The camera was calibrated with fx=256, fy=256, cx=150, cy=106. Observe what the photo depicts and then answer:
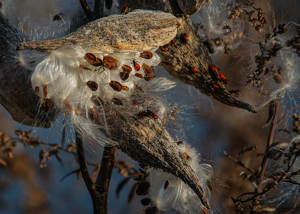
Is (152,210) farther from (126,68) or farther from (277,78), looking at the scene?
(277,78)

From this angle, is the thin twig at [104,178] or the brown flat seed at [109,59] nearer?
the brown flat seed at [109,59]

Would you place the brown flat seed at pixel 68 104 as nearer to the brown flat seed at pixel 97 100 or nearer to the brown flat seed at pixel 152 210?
the brown flat seed at pixel 97 100

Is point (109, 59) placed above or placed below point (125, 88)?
above

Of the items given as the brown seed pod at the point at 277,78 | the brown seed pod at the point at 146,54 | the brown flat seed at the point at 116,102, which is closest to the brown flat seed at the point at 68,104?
the brown flat seed at the point at 116,102

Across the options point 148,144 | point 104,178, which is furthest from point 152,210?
point 148,144

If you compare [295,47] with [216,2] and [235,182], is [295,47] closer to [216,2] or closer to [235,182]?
[216,2]

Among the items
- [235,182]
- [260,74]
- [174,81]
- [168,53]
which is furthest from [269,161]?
[168,53]

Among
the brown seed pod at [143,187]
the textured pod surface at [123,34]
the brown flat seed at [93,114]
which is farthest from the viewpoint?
the brown seed pod at [143,187]
